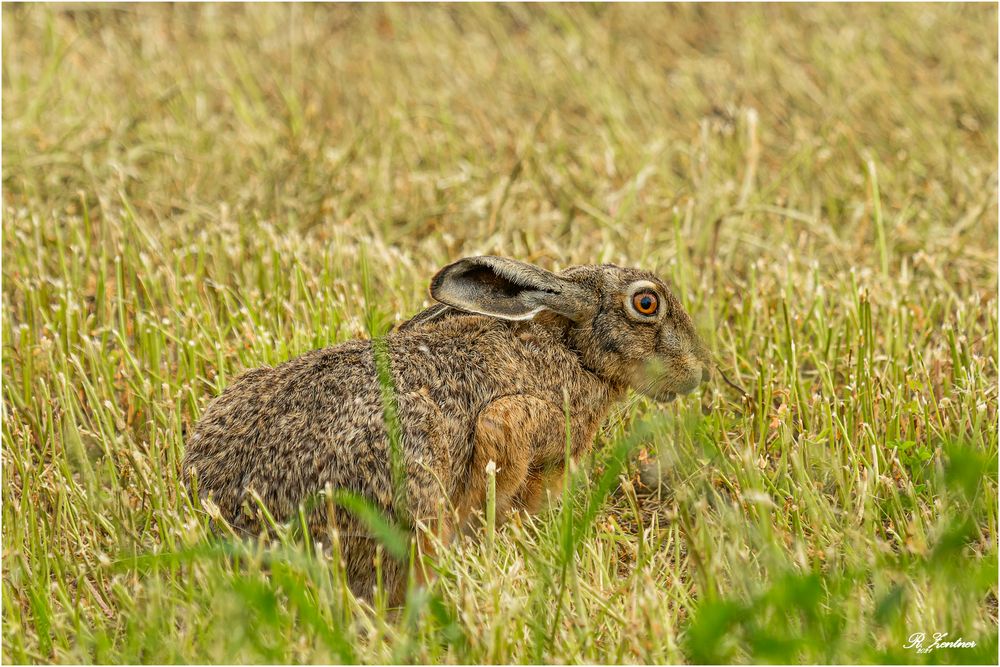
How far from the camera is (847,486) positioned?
4.39 metres

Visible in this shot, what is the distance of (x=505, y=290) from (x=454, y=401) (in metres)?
0.56

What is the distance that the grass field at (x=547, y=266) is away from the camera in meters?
3.51

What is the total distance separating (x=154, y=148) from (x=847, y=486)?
502 centimetres

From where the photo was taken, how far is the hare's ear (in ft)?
13.8

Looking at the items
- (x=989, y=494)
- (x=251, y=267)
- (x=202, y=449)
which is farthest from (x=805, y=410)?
(x=251, y=267)

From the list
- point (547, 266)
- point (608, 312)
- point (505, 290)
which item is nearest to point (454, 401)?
point (505, 290)

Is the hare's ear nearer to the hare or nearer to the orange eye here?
the hare

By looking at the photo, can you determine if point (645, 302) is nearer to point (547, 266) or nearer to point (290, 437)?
point (290, 437)

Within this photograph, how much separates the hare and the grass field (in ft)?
0.51

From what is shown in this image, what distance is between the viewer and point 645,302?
461 cm

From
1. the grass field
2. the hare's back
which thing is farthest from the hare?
the grass field

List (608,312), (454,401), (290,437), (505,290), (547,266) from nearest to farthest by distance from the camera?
(290,437) < (454,401) < (505,290) < (608,312) < (547,266)

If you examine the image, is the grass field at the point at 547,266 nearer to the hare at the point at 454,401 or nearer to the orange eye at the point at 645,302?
the hare at the point at 454,401

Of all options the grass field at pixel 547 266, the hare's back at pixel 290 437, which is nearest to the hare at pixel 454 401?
the hare's back at pixel 290 437
